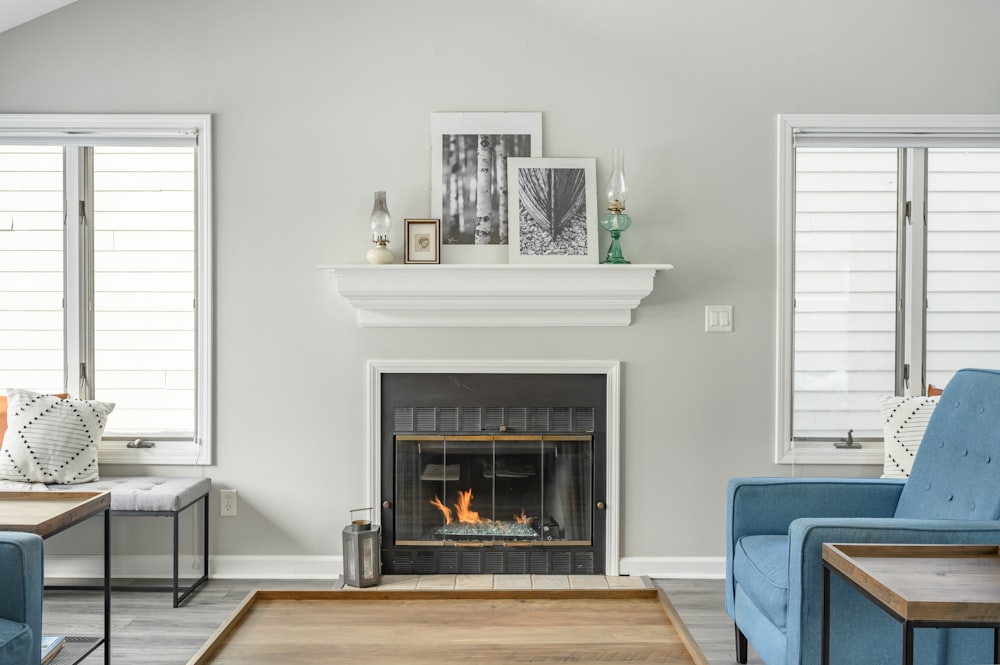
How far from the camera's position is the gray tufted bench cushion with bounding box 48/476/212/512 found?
294 centimetres

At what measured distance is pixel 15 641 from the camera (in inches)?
68.1

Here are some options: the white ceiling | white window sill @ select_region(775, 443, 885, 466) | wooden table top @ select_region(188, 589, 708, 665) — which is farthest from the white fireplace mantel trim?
the white ceiling

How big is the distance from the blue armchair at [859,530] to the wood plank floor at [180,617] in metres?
0.32

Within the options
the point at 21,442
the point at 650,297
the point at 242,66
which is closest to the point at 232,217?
the point at 242,66

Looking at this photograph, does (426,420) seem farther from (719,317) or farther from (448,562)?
(719,317)

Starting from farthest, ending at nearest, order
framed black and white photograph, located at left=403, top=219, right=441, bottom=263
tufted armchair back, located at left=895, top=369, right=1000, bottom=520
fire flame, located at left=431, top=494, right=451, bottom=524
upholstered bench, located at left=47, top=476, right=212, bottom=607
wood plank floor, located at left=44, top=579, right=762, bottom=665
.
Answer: fire flame, located at left=431, top=494, right=451, bottom=524
framed black and white photograph, located at left=403, top=219, right=441, bottom=263
upholstered bench, located at left=47, top=476, right=212, bottom=607
wood plank floor, located at left=44, top=579, right=762, bottom=665
tufted armchair back, located at left=895, top=369, right=1000, bottom=520

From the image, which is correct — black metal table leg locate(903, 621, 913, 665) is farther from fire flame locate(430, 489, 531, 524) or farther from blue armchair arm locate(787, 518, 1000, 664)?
fire flame locate(430, 489, 531, 524)

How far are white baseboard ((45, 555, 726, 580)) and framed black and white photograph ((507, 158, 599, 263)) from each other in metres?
1.35

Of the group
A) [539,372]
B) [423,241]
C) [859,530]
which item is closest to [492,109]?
[423,241]

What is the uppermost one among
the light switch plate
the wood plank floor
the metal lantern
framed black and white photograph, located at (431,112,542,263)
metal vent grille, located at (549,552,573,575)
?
framed black and white photograph, located at (431,112,542,263)

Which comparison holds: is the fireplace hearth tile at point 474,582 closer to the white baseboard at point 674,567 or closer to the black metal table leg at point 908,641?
the white baseboard at point 674,567

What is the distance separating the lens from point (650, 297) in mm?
3305

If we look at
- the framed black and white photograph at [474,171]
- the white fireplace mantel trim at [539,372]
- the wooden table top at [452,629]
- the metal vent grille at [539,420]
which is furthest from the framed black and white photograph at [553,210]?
the wooden table top at [452,629]

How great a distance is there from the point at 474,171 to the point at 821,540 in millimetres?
2038
